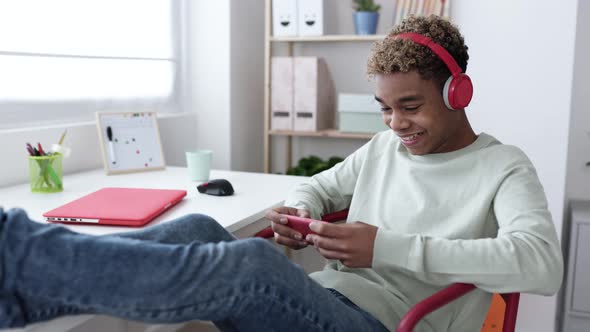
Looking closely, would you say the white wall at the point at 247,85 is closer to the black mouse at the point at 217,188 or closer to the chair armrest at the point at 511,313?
the black mouse at the point at 217,188

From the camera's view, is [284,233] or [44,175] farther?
[44,175]

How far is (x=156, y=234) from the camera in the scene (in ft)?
3.35

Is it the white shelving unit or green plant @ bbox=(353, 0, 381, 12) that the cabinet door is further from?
green plant @ bbox=(353, 0, 381, 12)

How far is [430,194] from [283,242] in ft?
1.08

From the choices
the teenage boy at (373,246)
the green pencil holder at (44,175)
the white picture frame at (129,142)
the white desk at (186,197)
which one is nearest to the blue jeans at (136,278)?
the teenage boy at (373,246)

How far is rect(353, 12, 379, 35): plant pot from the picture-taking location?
2.60 m

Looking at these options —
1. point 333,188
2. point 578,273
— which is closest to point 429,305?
point 333,188

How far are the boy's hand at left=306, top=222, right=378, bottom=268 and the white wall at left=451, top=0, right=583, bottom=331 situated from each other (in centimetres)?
119

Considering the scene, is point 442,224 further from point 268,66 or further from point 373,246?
point 268,66

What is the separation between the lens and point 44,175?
1564 mm

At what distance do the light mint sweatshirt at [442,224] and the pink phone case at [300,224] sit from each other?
0.42 feet

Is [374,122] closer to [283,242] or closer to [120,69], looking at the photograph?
[120,69]

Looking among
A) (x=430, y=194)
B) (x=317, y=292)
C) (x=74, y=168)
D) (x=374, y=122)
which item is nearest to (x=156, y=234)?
(x=317, y=292)

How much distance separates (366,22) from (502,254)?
5.85 ft
